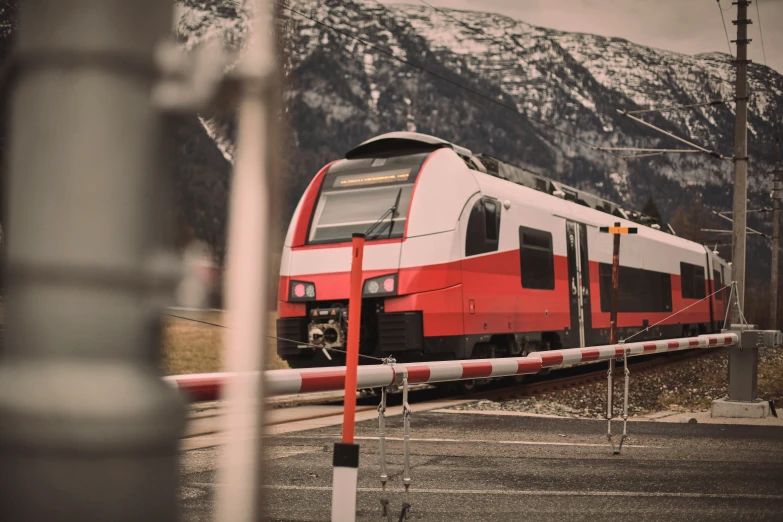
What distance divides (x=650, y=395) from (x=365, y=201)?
17.9ft

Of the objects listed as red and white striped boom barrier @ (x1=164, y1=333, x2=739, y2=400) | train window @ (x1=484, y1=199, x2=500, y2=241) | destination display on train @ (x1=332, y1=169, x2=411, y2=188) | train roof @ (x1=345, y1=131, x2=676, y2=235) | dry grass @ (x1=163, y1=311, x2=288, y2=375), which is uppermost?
train roof @ (x1=345, y1=131, x2=676, y2=235)

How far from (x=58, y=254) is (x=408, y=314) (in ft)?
39.7

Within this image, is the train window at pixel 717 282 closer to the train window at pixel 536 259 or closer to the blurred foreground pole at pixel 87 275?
the train window at pixel 536 259

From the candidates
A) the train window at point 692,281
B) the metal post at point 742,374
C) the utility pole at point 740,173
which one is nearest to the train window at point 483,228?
the utility pole at point 740,173

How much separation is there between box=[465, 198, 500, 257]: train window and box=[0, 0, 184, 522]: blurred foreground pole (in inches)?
499

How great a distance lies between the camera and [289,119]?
1104 millimetres

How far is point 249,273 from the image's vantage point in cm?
107

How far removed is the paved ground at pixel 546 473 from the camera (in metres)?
5.63

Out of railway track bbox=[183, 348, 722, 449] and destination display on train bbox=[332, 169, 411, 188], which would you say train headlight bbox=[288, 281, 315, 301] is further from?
destination display on train bbox=[332, 169, 411, 188]

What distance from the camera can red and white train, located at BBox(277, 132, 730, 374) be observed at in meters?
13.2

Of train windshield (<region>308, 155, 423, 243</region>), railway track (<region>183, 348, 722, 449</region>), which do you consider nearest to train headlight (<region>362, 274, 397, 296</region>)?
train windshield (<region>308, 155, 423, 243</region>)

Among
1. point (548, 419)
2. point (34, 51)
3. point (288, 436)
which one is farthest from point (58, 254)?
point (548, 419)

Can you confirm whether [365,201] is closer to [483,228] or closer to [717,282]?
[483,228]

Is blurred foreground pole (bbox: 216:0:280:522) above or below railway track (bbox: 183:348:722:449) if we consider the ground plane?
above
